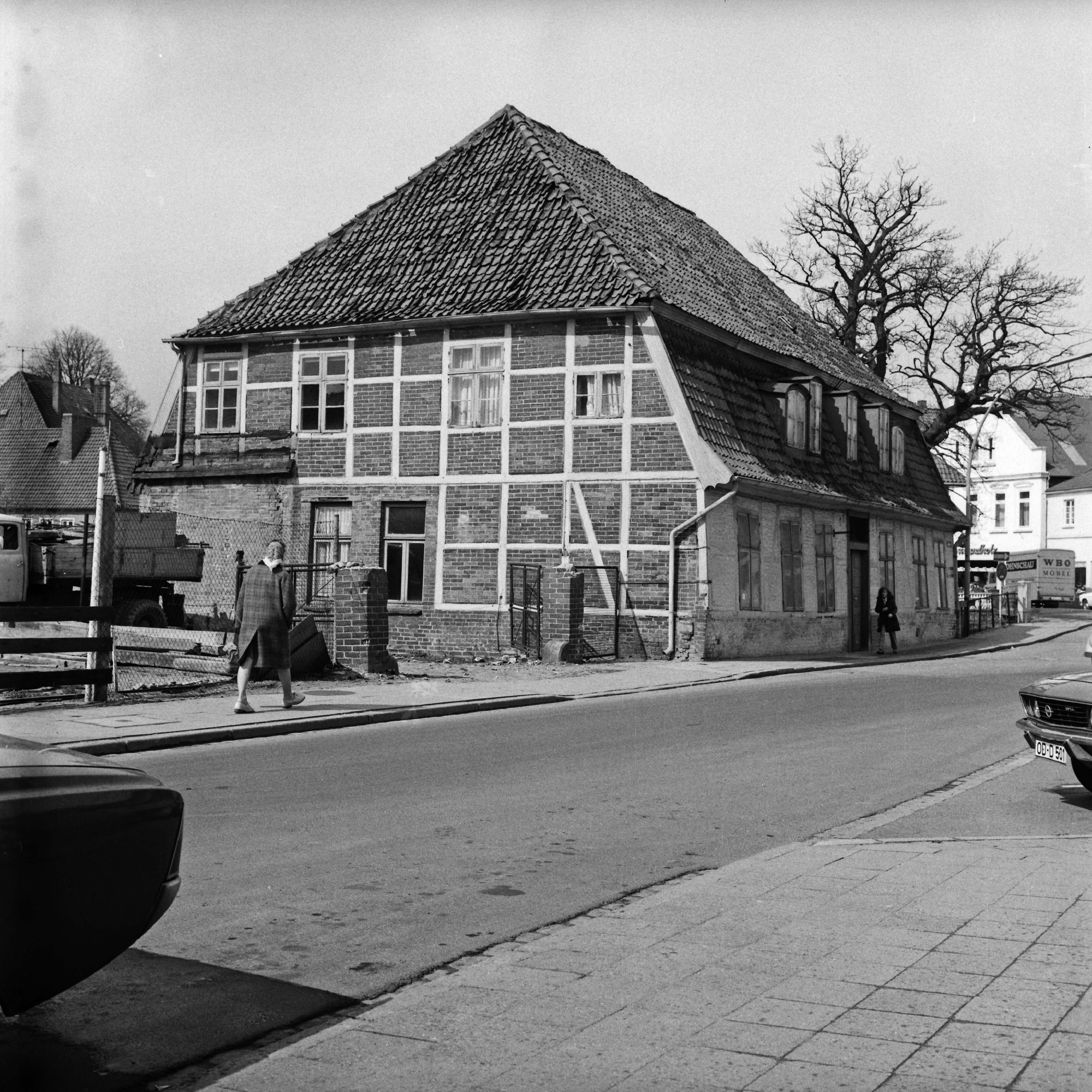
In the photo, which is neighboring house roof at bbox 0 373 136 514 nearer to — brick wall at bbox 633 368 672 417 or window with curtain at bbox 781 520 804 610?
window with curtain at bbox 781 520 804 610

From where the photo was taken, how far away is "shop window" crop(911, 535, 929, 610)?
36.3 m

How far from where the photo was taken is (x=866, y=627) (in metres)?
32.5

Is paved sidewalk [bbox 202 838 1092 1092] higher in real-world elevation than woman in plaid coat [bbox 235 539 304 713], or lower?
lower

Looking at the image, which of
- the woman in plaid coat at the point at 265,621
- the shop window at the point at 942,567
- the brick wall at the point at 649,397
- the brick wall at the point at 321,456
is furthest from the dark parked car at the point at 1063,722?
the shop window at the point at 942,567

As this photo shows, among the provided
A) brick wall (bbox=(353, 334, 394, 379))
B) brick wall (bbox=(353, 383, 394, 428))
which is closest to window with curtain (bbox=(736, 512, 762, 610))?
brick wall (bbox=(353, 383, 394, 428))

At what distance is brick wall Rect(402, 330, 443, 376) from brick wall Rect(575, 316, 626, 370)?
9.47ft

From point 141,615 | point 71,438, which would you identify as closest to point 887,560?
point 141,615

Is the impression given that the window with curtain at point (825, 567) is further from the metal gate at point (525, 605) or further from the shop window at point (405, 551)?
the shop window at point (405, 551)

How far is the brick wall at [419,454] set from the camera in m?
26.8

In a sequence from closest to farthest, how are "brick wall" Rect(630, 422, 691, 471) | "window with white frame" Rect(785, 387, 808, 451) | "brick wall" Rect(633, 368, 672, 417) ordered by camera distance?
"brick wall" Rect(630, 422, 691, 471)
"brick wall" Rect(633, 368, 672, 417)
"window with white frame" Rect(785, 387, 808, 451)

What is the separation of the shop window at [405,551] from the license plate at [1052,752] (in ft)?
58.4

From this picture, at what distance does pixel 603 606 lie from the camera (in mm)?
25047

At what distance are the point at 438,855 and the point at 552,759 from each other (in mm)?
4173

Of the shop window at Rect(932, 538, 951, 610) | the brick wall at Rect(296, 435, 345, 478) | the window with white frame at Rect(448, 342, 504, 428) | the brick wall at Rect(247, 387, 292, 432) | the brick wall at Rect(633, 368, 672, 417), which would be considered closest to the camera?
the brick wall at Rect(633, 368, 672, 417)
